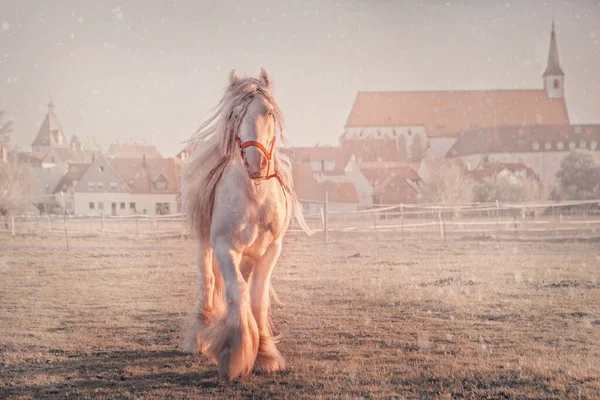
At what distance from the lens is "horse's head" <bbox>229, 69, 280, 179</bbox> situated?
3568 mm

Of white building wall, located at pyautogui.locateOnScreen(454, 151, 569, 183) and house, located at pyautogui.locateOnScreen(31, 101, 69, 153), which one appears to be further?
white building wall, located at pyautogui.locateOnScreen(454, 151, 569, 183)

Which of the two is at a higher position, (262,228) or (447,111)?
(447,111)

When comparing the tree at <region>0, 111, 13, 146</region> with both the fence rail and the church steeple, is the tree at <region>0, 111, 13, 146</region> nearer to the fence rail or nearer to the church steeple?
the fence rail

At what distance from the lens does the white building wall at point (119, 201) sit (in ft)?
64.2

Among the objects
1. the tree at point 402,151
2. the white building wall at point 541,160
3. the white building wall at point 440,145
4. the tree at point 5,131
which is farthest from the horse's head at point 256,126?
the white building wall at point 440,145

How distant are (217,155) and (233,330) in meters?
1.47

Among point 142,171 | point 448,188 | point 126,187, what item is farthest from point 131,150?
point 448,188

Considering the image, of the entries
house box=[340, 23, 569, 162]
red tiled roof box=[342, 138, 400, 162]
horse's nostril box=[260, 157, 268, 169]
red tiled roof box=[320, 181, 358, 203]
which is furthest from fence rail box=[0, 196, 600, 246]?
house box=[340, 23, 569, 162]

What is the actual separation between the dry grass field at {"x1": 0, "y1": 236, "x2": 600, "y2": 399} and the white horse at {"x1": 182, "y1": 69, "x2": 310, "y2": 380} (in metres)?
0.20

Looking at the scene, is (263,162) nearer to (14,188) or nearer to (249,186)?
(249,186)

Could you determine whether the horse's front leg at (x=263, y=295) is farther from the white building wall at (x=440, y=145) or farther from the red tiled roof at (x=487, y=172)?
the white building wall at (x=440, y=145)

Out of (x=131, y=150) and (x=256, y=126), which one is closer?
(x=256, y=126)

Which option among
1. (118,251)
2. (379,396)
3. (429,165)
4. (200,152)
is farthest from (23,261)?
(429,165)

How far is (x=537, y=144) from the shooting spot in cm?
4578
